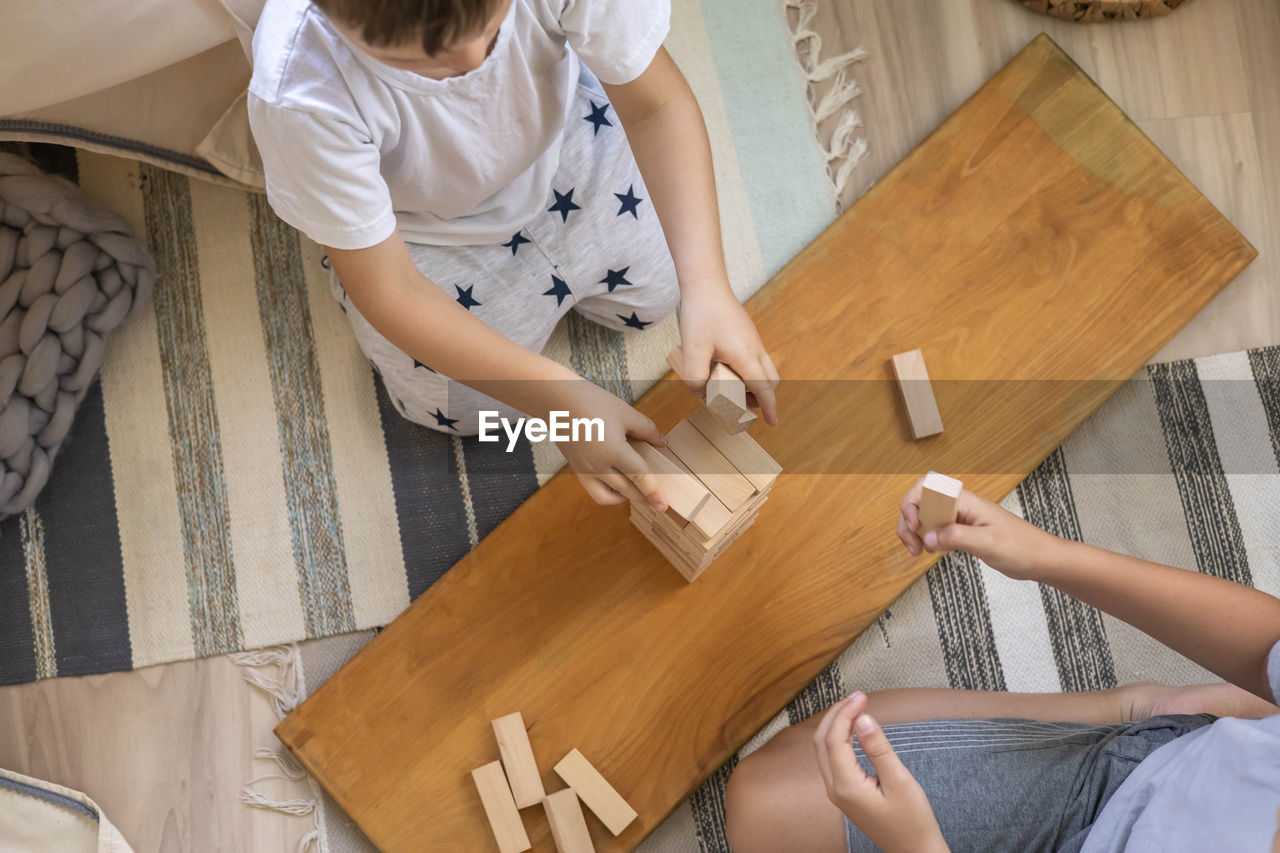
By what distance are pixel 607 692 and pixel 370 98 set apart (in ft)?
2.15

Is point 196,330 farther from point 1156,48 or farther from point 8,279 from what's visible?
point 1156,48

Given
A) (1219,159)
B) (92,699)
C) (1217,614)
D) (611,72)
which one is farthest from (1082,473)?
(92,699)

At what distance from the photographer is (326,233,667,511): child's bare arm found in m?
0.83

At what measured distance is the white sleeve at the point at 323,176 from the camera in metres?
0.72

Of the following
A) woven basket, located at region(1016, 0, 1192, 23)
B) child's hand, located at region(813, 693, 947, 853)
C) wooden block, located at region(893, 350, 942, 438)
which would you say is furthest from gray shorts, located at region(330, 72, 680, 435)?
woven basket, located at region(1016, 0, 1192, 23)

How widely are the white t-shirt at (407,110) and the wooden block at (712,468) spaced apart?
12.0 inches

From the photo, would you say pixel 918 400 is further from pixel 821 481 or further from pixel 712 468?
pixel 712 468

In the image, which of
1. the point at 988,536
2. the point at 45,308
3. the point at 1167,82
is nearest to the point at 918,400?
the point at 988,536

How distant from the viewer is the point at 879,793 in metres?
0.82

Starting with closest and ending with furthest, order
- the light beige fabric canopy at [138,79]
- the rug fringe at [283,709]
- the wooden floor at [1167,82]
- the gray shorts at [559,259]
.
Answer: the light beige fabric canopy at [138,79] < the gray shorts at [559,259] < the rug fringe at [283,709] < the wooden floor at [1167,82]

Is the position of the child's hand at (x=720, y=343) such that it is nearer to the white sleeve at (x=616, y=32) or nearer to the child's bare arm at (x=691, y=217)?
the child's bare arm at (x=691, y=217)

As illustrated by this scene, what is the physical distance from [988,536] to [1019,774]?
238 millimetres

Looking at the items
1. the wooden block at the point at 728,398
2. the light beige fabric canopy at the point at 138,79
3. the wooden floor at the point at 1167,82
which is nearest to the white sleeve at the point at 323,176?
the light beige fabric canopy at the point at 138,79

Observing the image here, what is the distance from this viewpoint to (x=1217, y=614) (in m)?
0.83
